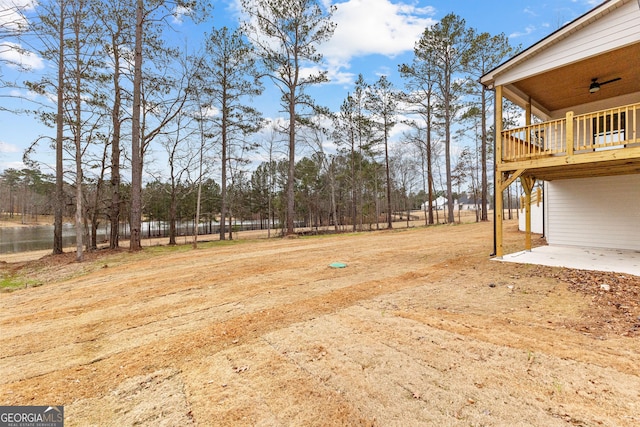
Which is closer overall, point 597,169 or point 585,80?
point 597,169

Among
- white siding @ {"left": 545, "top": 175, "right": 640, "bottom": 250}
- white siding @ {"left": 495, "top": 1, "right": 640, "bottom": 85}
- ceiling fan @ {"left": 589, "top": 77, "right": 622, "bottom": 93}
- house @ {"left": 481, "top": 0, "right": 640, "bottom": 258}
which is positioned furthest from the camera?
white siding @ {"left": 545, "top": 175, "right": 640, "bottom": 250}

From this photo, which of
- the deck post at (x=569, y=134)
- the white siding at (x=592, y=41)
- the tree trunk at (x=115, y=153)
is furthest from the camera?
the tree trunk at (x=115, y=153)

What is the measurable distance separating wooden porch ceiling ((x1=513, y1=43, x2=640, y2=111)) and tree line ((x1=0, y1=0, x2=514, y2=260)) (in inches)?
413

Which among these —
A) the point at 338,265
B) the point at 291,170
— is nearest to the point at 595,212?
the point at 338,265

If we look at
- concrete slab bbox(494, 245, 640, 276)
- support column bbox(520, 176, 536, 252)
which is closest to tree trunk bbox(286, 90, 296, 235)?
support column bbox(520, 176, 536, 252)

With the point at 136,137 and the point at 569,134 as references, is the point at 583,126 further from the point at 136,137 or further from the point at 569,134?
the point at 136,137

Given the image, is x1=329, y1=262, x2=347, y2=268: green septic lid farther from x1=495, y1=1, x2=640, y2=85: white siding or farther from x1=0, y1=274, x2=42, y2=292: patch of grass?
x1=0, y1=274, x2=42, y2=292: patch of grass

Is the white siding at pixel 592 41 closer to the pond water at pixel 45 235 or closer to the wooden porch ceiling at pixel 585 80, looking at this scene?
the wooden porch ceiling at pixel 585 80

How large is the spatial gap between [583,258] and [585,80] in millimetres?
4414

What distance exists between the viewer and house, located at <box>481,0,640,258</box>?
5613mm

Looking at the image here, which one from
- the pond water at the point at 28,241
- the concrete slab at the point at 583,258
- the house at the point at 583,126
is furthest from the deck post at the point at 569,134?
the pond water at the point at 28,241

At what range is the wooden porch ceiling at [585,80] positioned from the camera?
6.15 m

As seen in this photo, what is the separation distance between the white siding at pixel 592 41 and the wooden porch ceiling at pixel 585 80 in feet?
1.22

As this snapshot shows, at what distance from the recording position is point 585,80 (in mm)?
7137
